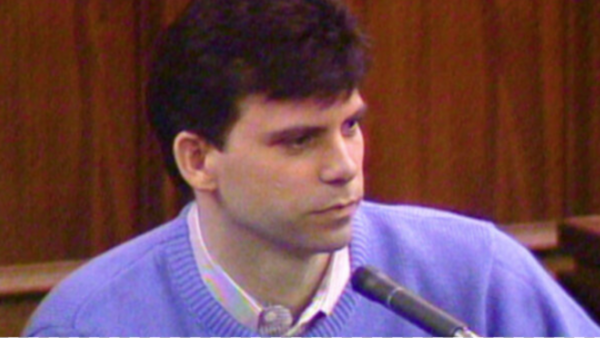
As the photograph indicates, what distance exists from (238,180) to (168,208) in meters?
1.32

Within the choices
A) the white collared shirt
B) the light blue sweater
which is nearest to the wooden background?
the light blue sweater

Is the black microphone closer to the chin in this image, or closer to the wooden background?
the chin

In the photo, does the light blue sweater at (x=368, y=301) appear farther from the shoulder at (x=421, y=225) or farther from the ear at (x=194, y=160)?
the ear at (x=194, y=160)

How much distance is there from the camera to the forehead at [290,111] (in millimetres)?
1756

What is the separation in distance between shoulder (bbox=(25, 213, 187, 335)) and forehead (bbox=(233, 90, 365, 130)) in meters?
0.27

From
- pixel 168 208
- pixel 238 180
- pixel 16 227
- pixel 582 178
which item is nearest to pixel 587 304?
pixel 582 178

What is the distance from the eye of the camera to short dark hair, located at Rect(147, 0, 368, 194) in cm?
176

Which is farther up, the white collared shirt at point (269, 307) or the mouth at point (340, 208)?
the mouth at point (340, 208)

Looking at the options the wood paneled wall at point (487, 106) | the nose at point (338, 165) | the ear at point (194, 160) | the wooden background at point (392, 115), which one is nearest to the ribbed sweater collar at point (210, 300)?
the ear at point (194, 160)

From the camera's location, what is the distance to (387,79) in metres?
3.33

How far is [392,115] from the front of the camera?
3.34 m

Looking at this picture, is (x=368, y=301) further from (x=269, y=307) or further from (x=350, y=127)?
(x=350, y=127)

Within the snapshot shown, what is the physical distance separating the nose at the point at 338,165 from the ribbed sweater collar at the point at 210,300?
0.21 m

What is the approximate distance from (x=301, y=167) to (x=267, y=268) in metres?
0.18
